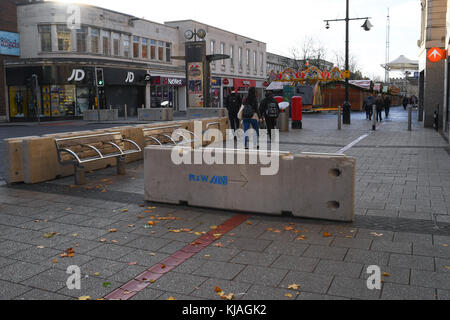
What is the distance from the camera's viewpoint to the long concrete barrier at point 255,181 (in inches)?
233

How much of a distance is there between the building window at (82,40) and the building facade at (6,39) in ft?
14.3

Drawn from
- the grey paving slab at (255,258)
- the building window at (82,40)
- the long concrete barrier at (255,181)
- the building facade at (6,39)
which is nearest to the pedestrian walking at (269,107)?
the long concrete barrier at (255,181)

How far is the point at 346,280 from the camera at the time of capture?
4086 millimetres

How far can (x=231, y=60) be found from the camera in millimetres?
55875

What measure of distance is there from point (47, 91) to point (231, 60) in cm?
2713

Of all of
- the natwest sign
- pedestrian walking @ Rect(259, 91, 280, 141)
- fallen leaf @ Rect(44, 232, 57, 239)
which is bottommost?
fallen leaf @ Rect(44, 232, 57, 239)

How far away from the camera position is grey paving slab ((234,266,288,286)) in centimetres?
409

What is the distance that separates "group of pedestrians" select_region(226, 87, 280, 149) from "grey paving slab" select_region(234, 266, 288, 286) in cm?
837

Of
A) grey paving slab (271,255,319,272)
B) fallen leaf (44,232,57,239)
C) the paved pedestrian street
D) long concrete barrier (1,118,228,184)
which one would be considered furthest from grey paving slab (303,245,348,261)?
long concrete barrier (1,118,228,184)

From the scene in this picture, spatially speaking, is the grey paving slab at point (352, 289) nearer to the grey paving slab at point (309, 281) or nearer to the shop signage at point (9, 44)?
the grey paving slab at point (309, 281)

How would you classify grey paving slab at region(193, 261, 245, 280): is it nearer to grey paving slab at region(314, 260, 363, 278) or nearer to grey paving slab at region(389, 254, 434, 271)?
grey paving slab at region(314, 260, 363, 278)

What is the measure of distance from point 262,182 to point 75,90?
3156cm

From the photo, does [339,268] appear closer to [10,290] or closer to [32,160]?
[10,290]
